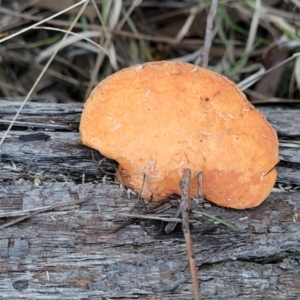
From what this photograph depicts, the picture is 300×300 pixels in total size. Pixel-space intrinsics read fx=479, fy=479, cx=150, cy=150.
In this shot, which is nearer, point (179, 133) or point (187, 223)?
point (187, 223)

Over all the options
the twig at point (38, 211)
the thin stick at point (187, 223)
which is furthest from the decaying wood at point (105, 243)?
the thin stick at point (187, 223)

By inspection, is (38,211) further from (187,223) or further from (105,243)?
(187,223)

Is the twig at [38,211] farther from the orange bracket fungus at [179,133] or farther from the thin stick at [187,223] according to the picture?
the thin stick at [187,223]

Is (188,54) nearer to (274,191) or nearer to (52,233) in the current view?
(274,191)

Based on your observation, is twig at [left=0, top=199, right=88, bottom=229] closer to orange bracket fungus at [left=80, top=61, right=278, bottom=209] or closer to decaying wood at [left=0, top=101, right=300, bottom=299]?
decaying wood at [left=0, top=101, right=300, bottom=299]

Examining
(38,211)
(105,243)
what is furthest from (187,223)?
(38,211)

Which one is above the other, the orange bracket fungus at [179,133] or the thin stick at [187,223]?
the orange bracket fungus at [179,133]
